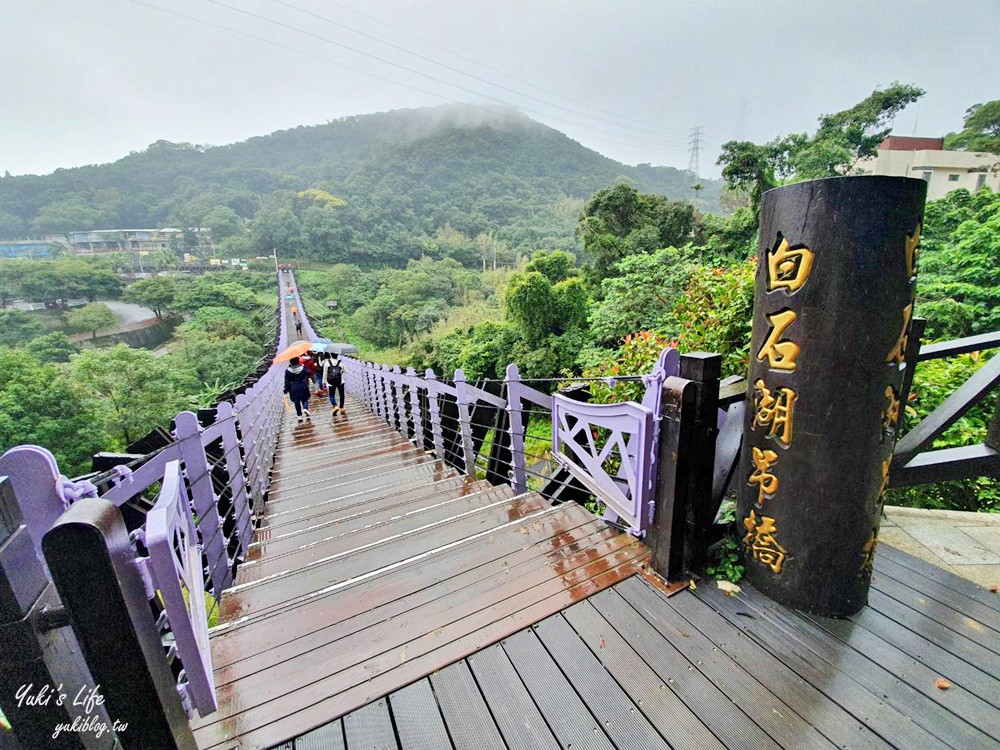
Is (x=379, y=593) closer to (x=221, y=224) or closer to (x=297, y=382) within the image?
(x=297, y=382)

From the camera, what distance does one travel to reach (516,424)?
3.22 meters

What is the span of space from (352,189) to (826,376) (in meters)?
87.4

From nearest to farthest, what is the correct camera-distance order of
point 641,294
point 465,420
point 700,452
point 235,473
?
point 700,452 < point 235,473 < point 465,420 < point 641,294

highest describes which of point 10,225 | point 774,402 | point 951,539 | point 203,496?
point 10,225

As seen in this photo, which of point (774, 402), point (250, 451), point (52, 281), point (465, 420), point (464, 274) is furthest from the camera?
point (52, 281)

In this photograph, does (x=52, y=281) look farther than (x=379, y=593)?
Yes

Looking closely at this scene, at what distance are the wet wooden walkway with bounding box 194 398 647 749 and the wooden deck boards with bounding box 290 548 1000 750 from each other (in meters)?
0.10

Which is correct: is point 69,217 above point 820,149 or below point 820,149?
above

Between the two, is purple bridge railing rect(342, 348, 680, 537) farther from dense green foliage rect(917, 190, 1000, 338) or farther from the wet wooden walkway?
dense green foliage rect(917, 190, 1000, 338)

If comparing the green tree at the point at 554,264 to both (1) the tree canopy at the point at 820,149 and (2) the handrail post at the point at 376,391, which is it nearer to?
(1) the tree canopy at the point at 820,149

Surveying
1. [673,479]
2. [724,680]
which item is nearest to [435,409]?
[673,479]

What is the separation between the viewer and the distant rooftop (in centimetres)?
2772

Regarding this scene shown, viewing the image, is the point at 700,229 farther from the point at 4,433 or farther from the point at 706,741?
the point at 4,433

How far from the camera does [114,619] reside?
881mm
